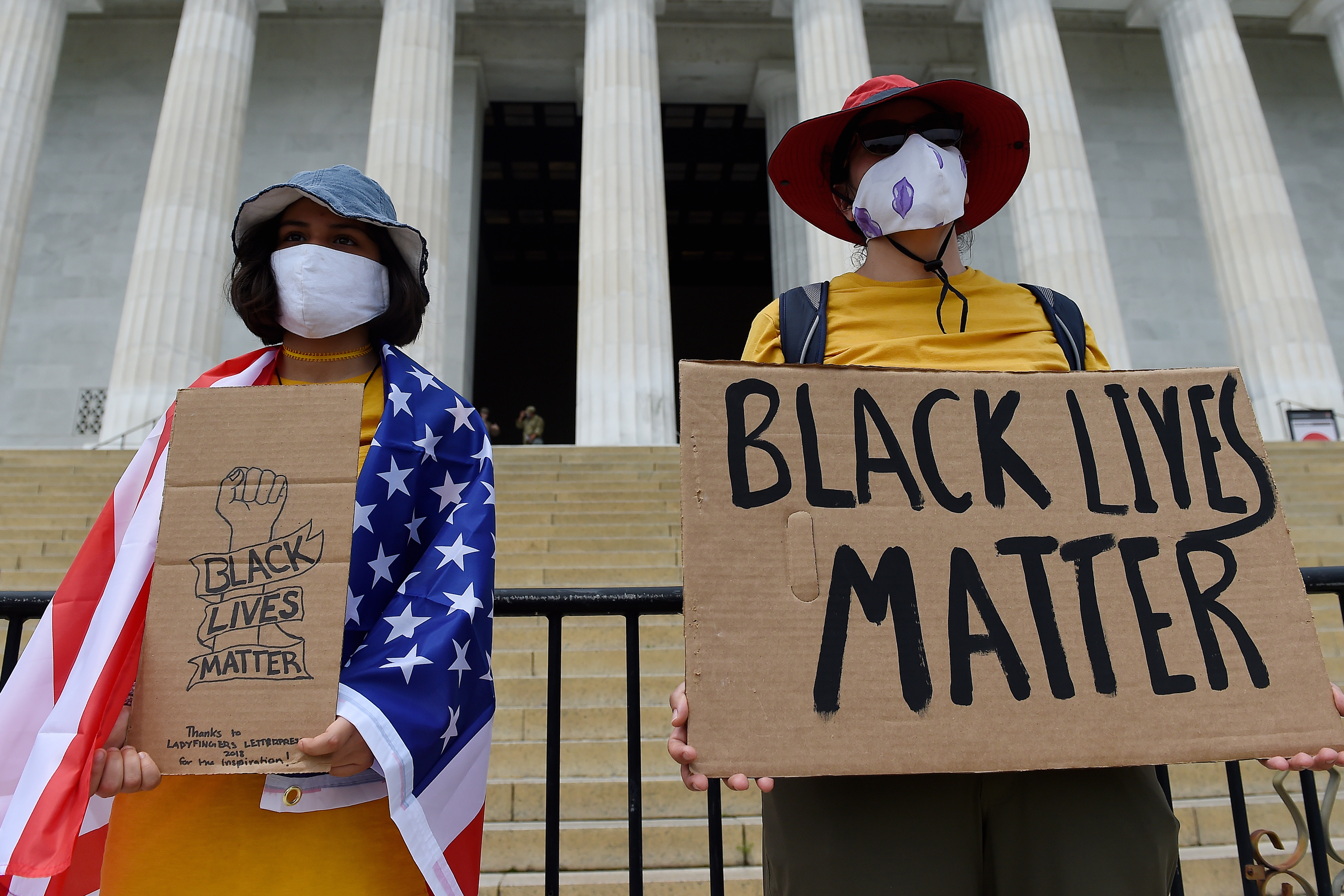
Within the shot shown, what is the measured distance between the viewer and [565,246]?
28531 mm

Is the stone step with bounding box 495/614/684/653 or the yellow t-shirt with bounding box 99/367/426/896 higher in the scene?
the stone step with bounding box 495/614/684/653

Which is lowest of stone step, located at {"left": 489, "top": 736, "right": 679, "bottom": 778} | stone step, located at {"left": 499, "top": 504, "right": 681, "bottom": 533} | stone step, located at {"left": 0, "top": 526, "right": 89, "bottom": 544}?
stone step, located at {"left": 489, "top": 736, "right": 679, "bottom": 778}

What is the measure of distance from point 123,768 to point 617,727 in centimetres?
311

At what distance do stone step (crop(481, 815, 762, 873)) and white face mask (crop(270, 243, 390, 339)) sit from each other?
233 centimetres

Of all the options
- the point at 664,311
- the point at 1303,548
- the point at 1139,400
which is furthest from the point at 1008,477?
the point at 664,311

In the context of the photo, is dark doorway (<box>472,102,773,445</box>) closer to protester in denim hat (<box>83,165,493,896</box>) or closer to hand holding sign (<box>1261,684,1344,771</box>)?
protester in denim hat (<box>83,165,493,896</box>)

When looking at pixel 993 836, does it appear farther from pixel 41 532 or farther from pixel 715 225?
pixel 715 225

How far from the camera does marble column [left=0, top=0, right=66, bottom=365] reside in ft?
45.7

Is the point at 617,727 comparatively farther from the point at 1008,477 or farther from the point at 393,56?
the point at 393,56

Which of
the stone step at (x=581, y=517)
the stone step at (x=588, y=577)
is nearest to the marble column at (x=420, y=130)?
the stone step at (x=581, y=517)

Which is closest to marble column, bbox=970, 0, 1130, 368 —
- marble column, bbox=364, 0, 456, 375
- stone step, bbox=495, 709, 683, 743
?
marble column, bbox=364, 0, 456, 375

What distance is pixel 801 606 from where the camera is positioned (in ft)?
4.36

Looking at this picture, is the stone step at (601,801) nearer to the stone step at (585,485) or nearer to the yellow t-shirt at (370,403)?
the yellow t-shirt at (370,403)

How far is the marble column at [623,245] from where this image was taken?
43.3 feet
